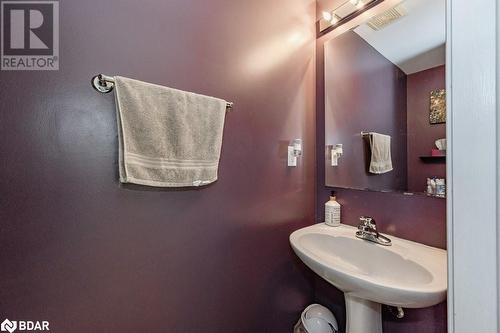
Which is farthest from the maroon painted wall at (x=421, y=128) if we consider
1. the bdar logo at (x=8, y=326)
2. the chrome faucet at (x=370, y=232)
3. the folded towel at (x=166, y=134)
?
the bdar logo at (x=8, y=326)

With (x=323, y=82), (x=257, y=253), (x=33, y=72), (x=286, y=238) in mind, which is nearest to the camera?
(x=33, y=72)

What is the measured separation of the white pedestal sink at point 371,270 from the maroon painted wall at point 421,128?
31cm

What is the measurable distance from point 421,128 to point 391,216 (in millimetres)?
434

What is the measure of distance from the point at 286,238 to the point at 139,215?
78 cm

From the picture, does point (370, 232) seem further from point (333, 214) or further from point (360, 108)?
point (360, 108)

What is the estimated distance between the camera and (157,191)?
2.94 ft

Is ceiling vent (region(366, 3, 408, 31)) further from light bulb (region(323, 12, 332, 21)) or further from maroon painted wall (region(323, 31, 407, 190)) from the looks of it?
light bulb (region(323, 12, 332, 21))

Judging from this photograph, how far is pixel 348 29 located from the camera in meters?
1.25

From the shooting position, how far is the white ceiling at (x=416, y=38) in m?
0.94

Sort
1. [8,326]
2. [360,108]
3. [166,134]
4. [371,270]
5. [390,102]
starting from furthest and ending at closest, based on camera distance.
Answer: [360,108], [390,102], [371,270], [166,134], [8,326]

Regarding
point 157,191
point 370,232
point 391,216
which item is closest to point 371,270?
point 370,232

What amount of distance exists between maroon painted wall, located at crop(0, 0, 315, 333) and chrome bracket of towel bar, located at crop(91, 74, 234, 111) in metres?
0.03

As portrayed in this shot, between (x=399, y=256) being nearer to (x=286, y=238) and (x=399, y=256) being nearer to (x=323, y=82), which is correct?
(x=286, y=238)

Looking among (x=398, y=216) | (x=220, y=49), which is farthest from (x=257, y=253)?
(x=220, y=49)
